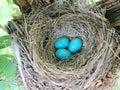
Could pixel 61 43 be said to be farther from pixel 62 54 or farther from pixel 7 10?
pixel 7 10

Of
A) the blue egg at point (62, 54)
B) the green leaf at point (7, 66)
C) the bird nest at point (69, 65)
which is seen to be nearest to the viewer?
the green leaf at point (7, 66)

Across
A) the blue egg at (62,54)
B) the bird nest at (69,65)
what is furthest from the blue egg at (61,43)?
the bird nest at (69,65)

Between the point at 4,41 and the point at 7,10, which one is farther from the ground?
the point at 7,10

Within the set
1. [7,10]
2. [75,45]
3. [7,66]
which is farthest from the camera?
[75,45]


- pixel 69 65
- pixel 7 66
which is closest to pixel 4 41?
pixel 7 66

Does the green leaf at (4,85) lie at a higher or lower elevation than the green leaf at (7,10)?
lower

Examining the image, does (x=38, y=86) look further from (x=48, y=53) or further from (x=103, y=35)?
(x=103, y=35)

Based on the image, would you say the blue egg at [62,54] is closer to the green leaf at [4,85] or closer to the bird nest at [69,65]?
the bird nest at [69,65]
